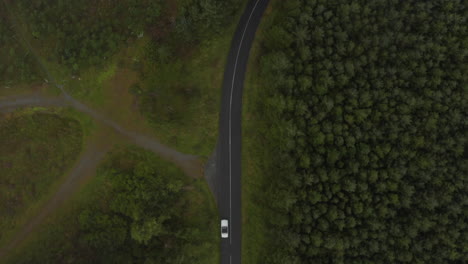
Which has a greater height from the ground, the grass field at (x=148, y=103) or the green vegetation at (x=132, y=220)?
the grass field at (x=148, y=103)

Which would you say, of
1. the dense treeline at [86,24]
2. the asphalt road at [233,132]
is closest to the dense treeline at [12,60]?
the dense treeline at [86,24]

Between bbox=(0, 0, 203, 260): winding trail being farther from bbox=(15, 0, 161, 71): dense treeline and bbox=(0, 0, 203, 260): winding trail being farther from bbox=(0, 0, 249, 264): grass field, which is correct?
bbox=(15, 0, 161, 71): dense treeline

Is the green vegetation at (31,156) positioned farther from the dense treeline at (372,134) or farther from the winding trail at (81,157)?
the dense treeline at (372,134)

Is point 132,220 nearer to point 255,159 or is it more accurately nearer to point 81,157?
point 81,157

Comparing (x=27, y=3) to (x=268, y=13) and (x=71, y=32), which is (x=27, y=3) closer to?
(x=71, y=32)

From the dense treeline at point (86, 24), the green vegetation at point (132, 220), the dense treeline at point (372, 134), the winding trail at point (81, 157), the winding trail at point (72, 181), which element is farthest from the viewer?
the winding trail at point (72, 181)

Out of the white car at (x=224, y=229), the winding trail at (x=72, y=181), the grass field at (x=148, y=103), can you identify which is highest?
the grass field at (x=148, y=103)

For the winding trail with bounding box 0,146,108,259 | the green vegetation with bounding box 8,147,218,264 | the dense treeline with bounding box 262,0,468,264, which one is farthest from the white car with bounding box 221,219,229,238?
the winding trail with bounding box 0,146,108,259
